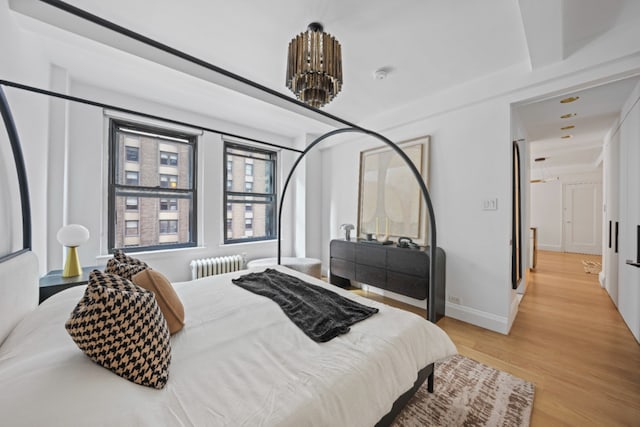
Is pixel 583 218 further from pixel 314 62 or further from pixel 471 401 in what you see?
pixel 314 62

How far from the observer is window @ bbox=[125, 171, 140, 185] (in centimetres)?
311

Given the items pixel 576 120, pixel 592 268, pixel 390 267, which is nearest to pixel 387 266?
pixel 390 267

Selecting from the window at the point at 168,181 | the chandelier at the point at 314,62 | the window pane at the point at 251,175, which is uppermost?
the chandelier at the point at 314,62

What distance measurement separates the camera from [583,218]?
6926mm

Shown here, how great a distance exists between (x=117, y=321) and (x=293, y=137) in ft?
13.9

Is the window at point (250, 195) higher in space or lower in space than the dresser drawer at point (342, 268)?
higher

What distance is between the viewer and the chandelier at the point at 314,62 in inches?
65.7

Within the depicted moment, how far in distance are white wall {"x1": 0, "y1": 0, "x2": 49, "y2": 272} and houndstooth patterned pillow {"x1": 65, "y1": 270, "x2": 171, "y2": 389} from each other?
1.09 metres

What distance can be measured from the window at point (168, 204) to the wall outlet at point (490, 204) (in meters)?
3.92

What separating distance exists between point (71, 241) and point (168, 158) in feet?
5.36

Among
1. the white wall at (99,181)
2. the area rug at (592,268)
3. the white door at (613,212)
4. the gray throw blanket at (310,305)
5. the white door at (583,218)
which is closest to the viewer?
the gray throw blanket at (310,305)

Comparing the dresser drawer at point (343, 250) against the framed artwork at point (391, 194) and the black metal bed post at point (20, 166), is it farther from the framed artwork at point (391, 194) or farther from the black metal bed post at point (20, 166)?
the black metal bed post at point (20, 166)

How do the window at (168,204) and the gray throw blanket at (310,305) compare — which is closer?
the gray throw blanket at (310,305)

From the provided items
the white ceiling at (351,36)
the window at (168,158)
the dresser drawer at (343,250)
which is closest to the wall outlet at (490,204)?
the white ceiling at (351,36)
